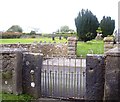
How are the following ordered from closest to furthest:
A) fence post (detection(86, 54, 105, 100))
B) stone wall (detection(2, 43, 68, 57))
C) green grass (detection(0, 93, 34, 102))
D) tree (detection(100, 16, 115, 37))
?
fence post (detection(86, 54, 105, 100)), green grass (detection(0, 93, 34, 102)), stone wall (detection(2, 43, 68, 57)), tree (detection(100, 16, 115, 37))

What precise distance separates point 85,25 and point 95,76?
1503 centimetres

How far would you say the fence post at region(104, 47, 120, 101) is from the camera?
19.2 ft

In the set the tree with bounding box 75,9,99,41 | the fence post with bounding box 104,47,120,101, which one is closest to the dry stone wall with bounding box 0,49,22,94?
the fence post with bounding box 104,47,120,101

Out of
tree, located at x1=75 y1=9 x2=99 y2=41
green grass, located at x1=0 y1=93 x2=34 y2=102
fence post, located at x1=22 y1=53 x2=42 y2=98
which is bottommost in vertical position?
green grass, located at x1=0 y1=93 x2=34 y2=102

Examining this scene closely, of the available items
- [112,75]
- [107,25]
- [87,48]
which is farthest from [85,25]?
[112,75]

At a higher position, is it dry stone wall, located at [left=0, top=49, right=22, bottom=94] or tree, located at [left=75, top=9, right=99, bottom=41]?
tree, located at [left=75, top=9, right=99, bottom=41]

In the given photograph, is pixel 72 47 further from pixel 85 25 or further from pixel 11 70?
pixel 11 70

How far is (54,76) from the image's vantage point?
790 centimetres

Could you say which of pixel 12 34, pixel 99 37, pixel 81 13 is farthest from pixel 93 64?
pixel 12 34

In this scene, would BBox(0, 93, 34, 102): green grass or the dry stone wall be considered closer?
BBox(0, 93, 34, 102): green grass

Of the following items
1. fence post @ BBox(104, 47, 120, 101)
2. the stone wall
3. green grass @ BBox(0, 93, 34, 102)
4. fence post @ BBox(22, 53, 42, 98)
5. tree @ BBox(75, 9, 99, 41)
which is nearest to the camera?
fence post @ BBox(104, 47, 120, 101)

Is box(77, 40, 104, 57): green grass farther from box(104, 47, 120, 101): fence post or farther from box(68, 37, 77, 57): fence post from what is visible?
box(104, 47, 120, 101): fence post

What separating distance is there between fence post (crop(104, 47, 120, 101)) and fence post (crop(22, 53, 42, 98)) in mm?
1850

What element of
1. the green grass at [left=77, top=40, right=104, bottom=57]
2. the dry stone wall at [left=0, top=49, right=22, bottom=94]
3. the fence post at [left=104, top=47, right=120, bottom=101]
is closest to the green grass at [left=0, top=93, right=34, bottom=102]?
the dry stone wall at [left=0, top=49, right=22, bottom=94]
